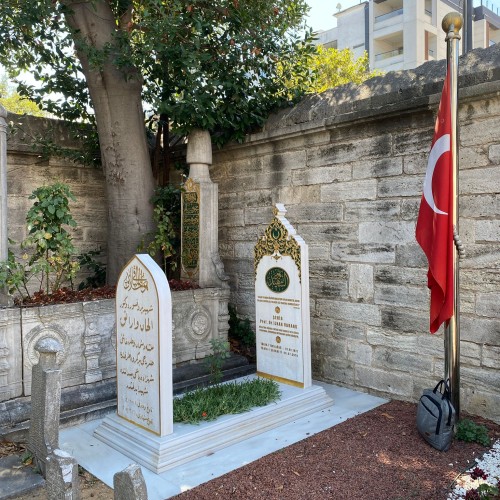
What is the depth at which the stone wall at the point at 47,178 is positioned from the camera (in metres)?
5.94

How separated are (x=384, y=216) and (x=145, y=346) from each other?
2.56 metres

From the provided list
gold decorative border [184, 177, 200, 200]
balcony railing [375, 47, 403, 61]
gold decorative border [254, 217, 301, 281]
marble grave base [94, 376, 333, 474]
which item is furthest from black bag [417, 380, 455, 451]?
balcony railing [375, 47, 403, 61]

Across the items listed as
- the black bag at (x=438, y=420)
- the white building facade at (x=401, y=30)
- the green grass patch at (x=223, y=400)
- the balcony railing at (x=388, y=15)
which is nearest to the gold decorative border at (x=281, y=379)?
the green grass patch at (x=223, y=400)

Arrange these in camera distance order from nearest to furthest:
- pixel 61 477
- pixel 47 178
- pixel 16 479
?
1. pixel 61 477
2. pixel 16 479
3. pixel 47 178

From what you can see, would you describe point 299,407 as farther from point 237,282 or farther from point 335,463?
point 237,282

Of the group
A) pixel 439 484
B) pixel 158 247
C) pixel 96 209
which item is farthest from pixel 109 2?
pixel 439 484

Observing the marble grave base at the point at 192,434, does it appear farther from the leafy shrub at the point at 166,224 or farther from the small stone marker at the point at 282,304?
the leafy shrub at the point at 166,224

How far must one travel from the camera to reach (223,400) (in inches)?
161

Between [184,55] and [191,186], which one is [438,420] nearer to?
[191,186]

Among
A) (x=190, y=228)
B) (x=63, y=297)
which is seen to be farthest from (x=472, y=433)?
(x=63, y=297)

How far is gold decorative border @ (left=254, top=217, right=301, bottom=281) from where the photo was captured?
4.68m

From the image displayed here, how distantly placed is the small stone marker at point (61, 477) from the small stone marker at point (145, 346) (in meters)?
1.27

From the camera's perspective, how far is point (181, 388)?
4.78 m

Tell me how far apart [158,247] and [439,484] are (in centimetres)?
394
